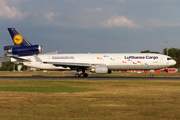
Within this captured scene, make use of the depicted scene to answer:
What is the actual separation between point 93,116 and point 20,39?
119 feet

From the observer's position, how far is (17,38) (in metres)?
41.7

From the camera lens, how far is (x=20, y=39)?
41.7m

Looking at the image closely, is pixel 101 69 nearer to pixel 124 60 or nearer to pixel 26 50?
pixel 124 60

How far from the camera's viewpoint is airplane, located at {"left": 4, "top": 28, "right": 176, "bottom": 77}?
3741 cm

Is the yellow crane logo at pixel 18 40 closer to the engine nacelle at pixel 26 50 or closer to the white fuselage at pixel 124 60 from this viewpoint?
the engine nacelle at pixel 26 50

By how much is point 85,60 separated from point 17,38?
14.1 m

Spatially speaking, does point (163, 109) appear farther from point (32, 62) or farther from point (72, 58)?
point (32, 62)

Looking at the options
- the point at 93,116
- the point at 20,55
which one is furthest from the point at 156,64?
the point at 93,116

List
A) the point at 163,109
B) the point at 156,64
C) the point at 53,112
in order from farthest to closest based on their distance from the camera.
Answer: the point at 156,64 → the point at 163,109 → the point at 53,112

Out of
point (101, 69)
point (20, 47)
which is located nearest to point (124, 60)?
point (101, 69)

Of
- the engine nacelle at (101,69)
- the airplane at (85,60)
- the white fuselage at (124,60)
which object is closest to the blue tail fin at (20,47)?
the airplane at (85,60)

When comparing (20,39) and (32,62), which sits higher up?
(20,39)

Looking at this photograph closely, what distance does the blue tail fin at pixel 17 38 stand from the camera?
137 feet

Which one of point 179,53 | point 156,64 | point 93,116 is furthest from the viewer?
point 179,53
